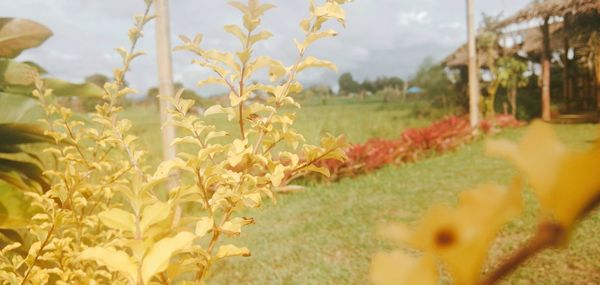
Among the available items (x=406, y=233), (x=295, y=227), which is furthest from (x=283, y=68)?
(x=295, y=227)

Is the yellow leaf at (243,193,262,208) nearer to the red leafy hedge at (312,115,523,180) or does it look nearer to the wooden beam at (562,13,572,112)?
the red leafy hedge at (312,115,523,180)

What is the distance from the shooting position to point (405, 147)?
7.51 m

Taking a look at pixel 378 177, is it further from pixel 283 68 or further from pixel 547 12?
pixel 547 12

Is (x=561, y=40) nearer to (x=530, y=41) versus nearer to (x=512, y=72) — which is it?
(x=530, y=41)

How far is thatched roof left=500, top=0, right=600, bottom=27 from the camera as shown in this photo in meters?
10.3

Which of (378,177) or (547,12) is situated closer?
(378,177)

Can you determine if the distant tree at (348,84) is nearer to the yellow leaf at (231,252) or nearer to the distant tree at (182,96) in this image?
the distant tree at (182,96)

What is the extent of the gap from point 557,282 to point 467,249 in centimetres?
300

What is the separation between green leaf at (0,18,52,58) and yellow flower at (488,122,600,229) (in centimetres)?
309

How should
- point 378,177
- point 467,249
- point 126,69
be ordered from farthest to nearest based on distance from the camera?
1. point 378,177
2. point 126,69
3. point 467,249

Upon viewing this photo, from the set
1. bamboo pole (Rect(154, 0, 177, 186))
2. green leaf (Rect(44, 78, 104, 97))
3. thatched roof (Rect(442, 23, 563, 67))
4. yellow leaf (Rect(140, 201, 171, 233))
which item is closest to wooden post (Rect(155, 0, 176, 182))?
bamboo pole (Rect(154, 0, 177, 186))

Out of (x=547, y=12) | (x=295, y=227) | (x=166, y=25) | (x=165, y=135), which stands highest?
(x=547, y=12)

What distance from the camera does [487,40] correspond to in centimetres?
1402

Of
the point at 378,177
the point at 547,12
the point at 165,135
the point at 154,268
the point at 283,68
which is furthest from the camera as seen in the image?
the point at 547,12
